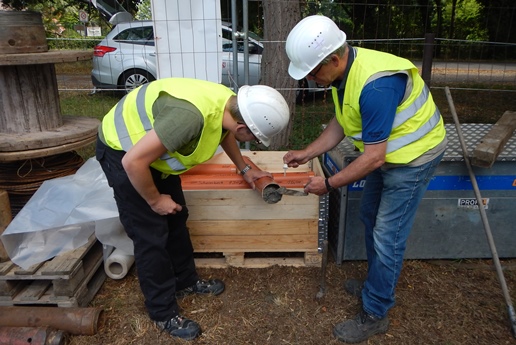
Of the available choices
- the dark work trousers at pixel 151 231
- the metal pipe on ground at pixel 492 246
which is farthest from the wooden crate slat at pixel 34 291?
the metal pipe on ground at pixel 492 246

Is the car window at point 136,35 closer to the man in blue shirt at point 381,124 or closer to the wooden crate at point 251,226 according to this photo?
the wooden crate at point 251,226

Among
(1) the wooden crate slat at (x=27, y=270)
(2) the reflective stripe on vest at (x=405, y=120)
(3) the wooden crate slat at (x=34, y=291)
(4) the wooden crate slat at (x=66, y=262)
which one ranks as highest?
(2) the reflective stripe on vest at (x=405, y=120)

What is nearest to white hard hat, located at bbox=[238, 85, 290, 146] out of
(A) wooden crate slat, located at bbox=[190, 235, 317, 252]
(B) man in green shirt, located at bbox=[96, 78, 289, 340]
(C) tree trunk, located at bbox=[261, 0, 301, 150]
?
(B) man in green shirt, located at bbox=[96, 78, 289, 340]

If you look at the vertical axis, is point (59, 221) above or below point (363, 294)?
Result: above

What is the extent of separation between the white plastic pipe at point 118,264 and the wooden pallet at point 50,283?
20cm

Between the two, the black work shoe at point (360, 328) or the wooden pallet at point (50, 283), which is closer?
the black work shoe at point (360, 328)

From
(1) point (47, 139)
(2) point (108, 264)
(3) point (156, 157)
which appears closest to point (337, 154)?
(3) point (156, 157)

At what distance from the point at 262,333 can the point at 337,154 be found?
4.61ft

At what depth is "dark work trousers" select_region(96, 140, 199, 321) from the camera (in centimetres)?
244

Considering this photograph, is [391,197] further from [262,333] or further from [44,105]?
[44,105]

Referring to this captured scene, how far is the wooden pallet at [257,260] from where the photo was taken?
131 inches

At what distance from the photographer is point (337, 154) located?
11.0 ft

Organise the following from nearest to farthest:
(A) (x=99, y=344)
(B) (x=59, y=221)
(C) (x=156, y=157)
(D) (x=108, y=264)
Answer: (C) (x=156, y=157) → (A) (x=99, y=344) → (B) (x=59, y=221) → (D) (x=108, y=264)

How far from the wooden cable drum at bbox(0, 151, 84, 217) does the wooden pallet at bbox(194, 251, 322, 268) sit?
1.35 meters
